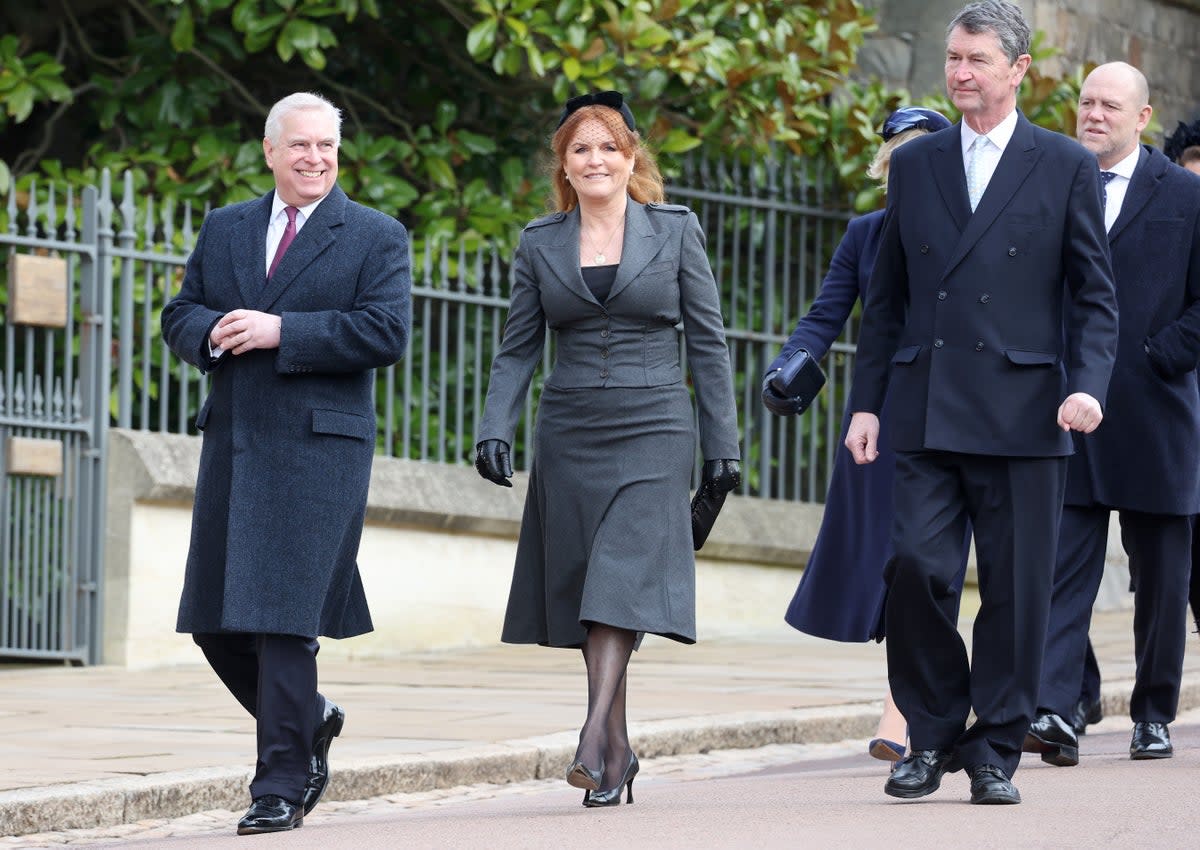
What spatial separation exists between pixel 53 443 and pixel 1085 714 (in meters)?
4.59

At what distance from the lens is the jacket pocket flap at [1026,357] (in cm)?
596

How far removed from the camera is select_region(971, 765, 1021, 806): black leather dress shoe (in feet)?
19.3

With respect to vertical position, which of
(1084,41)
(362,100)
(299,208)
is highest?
(1084,41)

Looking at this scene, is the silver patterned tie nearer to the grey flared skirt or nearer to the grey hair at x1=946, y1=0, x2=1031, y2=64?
the grey hair at x1=946, y1=0, x2=1031, y2=64

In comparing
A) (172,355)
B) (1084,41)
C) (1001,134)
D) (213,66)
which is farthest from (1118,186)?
(1084,41)

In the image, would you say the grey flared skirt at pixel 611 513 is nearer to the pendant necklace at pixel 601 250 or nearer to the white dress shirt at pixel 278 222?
the pendant necklace at pixel 601 250

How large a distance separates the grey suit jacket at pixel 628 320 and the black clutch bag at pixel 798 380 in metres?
0.26

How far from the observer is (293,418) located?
6152mm

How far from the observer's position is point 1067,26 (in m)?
13.8

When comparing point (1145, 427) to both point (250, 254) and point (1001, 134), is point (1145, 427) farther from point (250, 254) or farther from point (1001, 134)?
point (250, 254)

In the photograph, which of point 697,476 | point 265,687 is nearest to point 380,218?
point 265,687

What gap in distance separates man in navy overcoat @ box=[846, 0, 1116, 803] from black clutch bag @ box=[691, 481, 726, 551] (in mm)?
583

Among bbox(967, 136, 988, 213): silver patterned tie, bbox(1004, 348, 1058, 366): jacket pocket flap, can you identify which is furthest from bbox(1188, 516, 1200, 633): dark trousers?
bbox(967, 136, 988, 213): silver patterned tie

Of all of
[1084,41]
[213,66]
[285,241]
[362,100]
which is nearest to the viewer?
[285,241]
